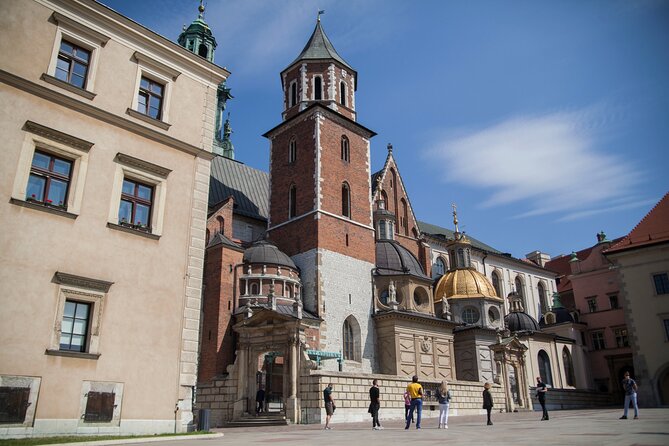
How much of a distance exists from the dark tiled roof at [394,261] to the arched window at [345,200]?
11.5 ft

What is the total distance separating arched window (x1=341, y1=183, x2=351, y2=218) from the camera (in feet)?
116

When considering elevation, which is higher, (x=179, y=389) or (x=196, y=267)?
(x=196, y=267)

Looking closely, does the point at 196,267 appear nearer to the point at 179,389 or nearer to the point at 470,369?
the point at 179,389

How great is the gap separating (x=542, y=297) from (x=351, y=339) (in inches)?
1370

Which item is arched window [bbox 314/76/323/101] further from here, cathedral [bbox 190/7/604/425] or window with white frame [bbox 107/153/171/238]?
window with white frame [bbox 107/153/171/238]

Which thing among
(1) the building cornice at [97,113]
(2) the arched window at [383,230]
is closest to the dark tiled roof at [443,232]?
(2) the arched window at [383,230]

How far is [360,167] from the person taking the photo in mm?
37312

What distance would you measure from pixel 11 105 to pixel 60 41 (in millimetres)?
2515

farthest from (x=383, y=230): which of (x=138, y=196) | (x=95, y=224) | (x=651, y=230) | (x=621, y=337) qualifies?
(x=95, y=224)

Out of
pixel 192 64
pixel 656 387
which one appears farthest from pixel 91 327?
pixel 656 387

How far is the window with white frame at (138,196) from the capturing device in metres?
15.6

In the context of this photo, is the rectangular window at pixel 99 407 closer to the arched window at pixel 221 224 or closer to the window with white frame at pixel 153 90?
the window with white frame at pixel 153 90

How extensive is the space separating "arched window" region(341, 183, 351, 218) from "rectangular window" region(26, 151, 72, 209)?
21642 mm

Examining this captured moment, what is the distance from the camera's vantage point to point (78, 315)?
1412cm
